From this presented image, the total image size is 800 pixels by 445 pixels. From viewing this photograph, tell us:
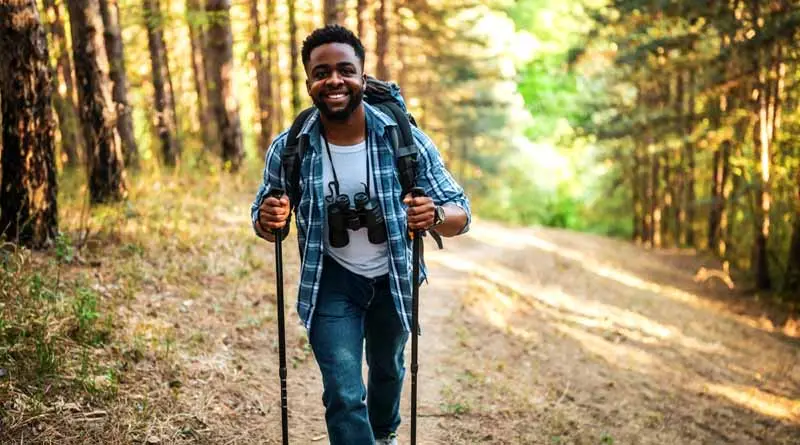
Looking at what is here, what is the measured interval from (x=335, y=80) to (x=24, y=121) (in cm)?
434

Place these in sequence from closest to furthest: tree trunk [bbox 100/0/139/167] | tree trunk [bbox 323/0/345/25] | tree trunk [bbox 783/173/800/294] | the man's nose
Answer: the man's nose
tree trunk [bbox 100/0/139/167]
tree trunk [bbox 323/0/345/25]
tree trunk [bbox 783/173/800/294]

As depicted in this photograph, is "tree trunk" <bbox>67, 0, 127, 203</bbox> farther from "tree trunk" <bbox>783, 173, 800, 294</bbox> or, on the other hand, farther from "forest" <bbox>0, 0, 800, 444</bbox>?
Answer: "tree trunk" <bbox>783, 173, 800, 294</bbox>

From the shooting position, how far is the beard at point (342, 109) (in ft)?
12.4

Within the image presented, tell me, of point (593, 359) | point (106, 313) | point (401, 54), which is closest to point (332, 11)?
point (593, 359)

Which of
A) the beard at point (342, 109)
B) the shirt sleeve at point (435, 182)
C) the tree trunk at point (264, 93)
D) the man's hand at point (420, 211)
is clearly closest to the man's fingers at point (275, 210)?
the beard at point (342, 109)

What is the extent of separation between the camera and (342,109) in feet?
12.4

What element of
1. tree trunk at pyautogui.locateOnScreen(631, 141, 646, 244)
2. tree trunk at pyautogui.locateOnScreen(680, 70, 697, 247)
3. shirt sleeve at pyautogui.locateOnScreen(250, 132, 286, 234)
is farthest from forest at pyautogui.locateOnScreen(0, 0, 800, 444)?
shirt sleeve at pyautogui.locateOnScreen(250, 132, 286, 234)

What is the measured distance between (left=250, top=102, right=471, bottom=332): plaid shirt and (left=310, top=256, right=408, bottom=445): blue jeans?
104 mm

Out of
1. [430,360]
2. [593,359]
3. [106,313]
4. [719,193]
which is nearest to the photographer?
[106,313]

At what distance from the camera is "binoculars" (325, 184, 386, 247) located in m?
3.83

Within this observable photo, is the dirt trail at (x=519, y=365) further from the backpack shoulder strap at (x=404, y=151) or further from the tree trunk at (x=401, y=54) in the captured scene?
the tree trunk at (x=401, y=54)

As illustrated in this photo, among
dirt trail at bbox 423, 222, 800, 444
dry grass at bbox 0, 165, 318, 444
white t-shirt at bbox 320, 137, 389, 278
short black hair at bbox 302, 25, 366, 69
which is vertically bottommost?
dirt trail at bbox 423, 222, 800, 444

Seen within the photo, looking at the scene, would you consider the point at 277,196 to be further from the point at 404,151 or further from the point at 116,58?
the point at 116,58

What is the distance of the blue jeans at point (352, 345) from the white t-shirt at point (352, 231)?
0.19 feet
